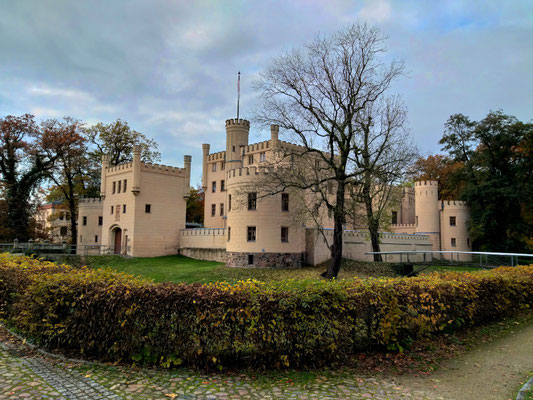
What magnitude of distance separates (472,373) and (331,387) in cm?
273

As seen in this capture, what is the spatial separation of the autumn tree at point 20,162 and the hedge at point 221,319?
34.5 metres

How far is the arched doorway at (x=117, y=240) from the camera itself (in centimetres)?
3813

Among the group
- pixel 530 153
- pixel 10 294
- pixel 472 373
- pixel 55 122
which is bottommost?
pixel 472 373

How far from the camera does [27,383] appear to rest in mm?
6320

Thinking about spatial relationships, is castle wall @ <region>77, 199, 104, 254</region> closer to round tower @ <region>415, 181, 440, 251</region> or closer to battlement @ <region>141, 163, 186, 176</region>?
battlement @ <region>141, 163, 186, 176</region>

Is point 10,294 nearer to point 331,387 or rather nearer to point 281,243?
point 331,387

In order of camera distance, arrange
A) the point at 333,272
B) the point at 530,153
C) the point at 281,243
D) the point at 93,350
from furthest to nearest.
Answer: the point at 530,153 → the point at 281,243 → the point at 333,272 → the point at 93,350

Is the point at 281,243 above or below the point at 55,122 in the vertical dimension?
below

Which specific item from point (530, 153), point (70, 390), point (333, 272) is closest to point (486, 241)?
point (530, 153)

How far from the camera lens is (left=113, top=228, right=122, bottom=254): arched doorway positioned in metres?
38.1

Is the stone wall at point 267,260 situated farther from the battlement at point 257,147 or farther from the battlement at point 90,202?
the battlement at point 90,202

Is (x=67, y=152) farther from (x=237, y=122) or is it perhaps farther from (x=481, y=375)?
(x=481, y=375)

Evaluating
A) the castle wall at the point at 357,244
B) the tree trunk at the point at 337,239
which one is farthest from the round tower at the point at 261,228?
the tree trunk at the point at 337,239

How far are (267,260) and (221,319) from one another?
21.6m
